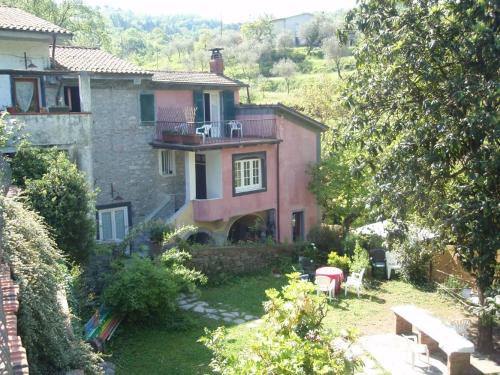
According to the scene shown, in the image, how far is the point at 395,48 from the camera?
10484mm

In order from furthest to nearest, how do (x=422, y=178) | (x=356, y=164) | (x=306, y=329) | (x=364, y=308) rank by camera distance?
(x=364, y=308) < (x=356, y=164) < (x=422, y=178) < (x=306, y=329)

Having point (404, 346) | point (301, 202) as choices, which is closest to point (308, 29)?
point (301, 202)

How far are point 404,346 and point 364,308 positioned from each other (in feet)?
10.4

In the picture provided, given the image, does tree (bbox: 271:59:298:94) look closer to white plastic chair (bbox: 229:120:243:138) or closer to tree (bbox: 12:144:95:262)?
white plastic chair (bbox: 229:120:243:138)

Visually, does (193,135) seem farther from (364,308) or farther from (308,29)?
(308,29)

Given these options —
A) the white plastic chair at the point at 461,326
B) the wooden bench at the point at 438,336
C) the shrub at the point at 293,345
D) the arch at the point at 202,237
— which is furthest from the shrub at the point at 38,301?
the arch at the point at 202,237

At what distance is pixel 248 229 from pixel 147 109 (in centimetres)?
746

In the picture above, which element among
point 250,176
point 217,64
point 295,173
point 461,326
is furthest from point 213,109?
point 461,326

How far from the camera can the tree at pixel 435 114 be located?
982 centimetres

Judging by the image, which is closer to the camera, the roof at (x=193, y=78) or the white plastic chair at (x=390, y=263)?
the white plastic chair at (x=390, y=263)

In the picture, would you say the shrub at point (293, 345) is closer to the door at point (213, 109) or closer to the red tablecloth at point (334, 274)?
the red tablecloth at point (334, 274)

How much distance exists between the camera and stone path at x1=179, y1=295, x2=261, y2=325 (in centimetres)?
1530

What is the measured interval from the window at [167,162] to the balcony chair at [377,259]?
9.19m

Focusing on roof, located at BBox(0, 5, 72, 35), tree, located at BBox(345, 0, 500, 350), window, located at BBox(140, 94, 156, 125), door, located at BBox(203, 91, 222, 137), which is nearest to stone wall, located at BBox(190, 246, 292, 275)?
window, located at BBox(140, 94, 156, 125)
